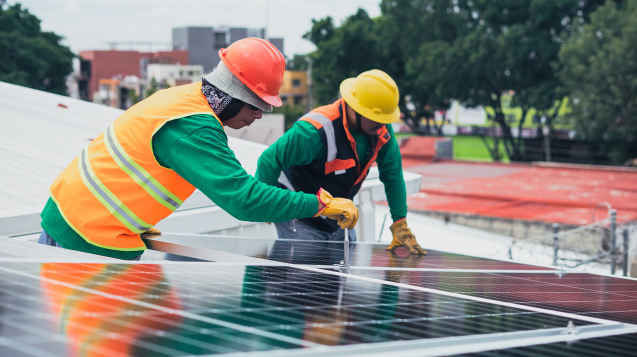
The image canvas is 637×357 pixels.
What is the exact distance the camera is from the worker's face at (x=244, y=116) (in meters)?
3.12

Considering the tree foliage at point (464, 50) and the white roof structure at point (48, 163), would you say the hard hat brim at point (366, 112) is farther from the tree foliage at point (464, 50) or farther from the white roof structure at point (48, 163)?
the tree foliage at point (464, 50)

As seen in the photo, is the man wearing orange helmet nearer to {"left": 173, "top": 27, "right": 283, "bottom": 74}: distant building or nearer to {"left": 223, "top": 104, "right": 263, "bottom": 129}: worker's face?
{"left": 223, "top": 104, "right": 263, "bottom": 129}: worker's face

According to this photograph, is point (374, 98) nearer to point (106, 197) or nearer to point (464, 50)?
point (106, 197)

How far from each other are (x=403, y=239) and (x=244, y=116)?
2206 mm

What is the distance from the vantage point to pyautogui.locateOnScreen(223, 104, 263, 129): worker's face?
312cm

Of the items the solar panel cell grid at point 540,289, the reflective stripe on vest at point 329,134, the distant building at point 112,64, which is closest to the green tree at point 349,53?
the reflective stripe on vest at point 329,134

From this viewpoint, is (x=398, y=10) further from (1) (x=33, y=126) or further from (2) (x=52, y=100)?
(1) (x=33, y=126)

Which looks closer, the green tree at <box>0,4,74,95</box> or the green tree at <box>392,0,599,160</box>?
the green tree at <box>392,0,599,160</box>

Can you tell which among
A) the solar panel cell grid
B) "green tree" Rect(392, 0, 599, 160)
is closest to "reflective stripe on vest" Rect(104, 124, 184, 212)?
the solar panel cell grid

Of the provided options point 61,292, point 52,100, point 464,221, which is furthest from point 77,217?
point 464,221

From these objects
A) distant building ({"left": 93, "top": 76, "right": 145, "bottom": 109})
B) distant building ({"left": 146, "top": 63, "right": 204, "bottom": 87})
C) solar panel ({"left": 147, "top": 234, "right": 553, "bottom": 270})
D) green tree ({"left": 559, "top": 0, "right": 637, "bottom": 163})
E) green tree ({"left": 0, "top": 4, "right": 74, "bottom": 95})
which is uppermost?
distant building ({"left": 146, "top": 63, "right": 204, "bottom": 87})

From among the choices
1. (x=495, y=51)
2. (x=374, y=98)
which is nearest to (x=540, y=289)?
(x=374, y=98)

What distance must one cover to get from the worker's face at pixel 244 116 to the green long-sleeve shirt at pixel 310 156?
1.51m

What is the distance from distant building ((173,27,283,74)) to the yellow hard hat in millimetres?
78352
